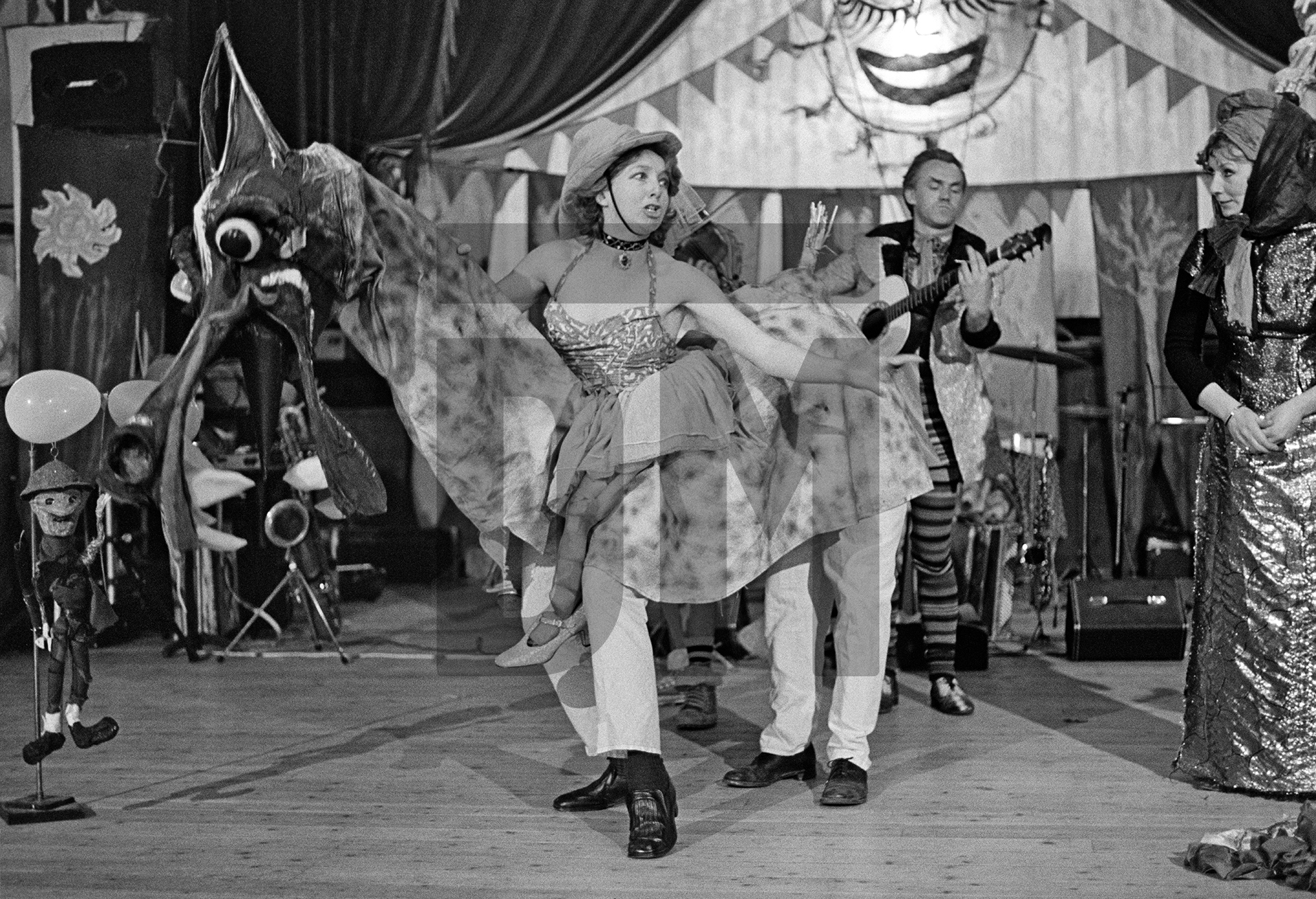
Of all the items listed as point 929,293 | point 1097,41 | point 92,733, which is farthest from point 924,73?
point 92,733

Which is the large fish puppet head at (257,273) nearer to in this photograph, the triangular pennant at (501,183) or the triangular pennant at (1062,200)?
the triangular pennant at (501,183)

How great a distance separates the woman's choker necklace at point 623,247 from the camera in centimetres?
330

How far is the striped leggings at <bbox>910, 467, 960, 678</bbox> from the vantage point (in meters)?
4.69

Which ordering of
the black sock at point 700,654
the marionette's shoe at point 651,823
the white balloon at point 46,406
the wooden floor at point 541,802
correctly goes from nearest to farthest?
the wooden floor at point 541,802, the marionette's shoe at point 651,823, the white balloon at point 46,406, the black sock at point 700,654

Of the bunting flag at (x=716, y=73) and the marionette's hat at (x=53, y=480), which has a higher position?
the bunting flag at (x=716, y=73)

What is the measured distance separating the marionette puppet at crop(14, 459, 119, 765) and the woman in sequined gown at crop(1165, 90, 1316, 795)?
2496 millimetres

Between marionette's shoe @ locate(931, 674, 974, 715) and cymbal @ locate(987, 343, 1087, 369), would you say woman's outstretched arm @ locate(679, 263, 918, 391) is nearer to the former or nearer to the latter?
marionette's shoe @ locate(931, 674, 974, 715)

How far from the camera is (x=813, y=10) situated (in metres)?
7.41

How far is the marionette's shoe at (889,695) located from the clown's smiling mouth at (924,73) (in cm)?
367

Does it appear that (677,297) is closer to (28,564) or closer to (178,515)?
(178,515)

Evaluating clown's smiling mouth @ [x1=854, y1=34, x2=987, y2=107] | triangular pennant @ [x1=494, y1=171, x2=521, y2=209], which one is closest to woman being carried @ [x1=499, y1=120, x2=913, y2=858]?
triangular pennant @ [x1=494, y1=171, x2=521, y2=209]

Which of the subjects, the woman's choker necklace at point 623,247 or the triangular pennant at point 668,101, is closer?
the woman's choker necklace at point 623,247

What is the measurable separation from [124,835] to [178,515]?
2.22 ft

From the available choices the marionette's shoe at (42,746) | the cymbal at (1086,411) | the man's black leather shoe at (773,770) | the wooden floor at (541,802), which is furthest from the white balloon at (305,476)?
the cymbal at (1086,411)
